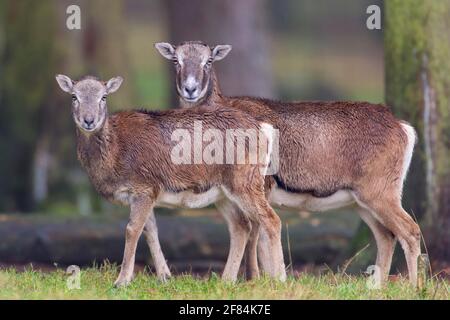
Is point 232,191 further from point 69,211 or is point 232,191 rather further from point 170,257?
point 69,211

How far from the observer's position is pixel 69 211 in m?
20.5

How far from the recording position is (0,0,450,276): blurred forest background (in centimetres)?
1344

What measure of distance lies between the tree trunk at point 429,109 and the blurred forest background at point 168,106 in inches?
0.4

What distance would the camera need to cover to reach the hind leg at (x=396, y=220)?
11.9m

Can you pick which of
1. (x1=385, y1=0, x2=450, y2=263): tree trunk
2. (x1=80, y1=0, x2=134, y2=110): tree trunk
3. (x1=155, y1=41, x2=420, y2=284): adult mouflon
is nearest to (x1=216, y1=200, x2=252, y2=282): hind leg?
(x1=155, y1=41, x2=420, y2=284): adult mouflon

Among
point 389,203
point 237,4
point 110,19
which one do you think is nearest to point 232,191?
point 389,203

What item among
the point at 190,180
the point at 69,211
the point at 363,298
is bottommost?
the point at 69,211

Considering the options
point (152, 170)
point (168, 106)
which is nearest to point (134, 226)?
point (152, 170)

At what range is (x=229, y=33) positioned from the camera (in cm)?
1994

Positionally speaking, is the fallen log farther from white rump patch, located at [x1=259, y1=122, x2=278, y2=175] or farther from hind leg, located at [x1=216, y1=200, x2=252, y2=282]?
white rump patch, located at [x1=259, y1=122, x2=278, y2=175]

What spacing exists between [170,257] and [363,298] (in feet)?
16.3

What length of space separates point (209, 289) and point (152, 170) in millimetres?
1521

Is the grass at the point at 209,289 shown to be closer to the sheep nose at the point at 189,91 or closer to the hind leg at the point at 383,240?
the hind leg at the point at 383,240

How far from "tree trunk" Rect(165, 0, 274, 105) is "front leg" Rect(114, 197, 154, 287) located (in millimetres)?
8474
